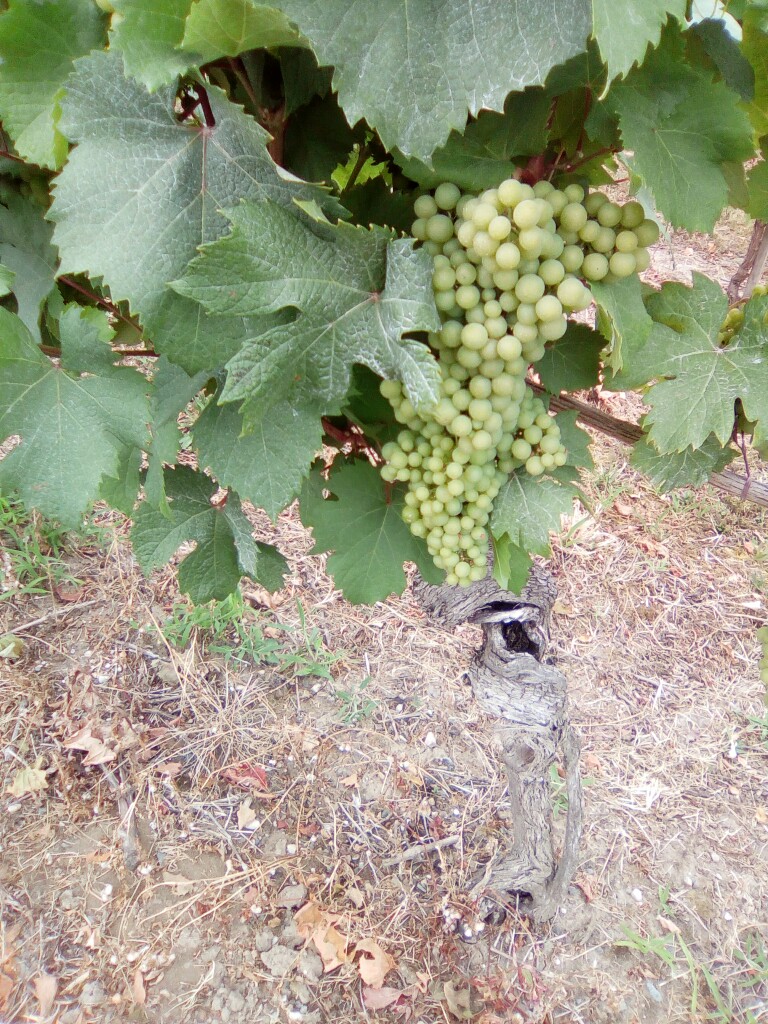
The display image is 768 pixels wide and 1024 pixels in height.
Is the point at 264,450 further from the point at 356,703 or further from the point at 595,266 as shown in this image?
the point at 356,703

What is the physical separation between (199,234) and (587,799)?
2348 millimetres

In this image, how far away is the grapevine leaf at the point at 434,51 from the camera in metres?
0.53

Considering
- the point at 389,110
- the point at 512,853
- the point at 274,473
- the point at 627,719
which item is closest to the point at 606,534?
the point at 627,719

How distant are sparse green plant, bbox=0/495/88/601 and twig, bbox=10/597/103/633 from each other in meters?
0.08

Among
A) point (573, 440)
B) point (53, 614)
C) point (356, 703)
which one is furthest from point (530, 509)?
point (53, 614)

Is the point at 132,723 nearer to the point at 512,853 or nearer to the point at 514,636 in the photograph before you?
the point at 512,853

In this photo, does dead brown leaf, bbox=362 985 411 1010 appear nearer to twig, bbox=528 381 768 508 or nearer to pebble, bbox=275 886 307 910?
pebble, bbox=275 886 307 910

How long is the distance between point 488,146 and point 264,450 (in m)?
0.38

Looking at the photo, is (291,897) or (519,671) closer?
(519,671)

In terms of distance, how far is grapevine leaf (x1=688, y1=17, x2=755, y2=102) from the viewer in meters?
0.71

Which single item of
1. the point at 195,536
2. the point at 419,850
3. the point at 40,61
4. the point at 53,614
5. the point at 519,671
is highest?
the point at 40,61

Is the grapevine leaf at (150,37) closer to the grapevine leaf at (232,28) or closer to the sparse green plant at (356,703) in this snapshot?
the grapevine leaf at (232,28)

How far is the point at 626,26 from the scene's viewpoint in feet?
1.62

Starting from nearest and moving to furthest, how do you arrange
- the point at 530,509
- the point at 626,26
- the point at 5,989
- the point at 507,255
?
the point at 626,26, the point at 507,255, the point at 530,509, the point at 5,989
